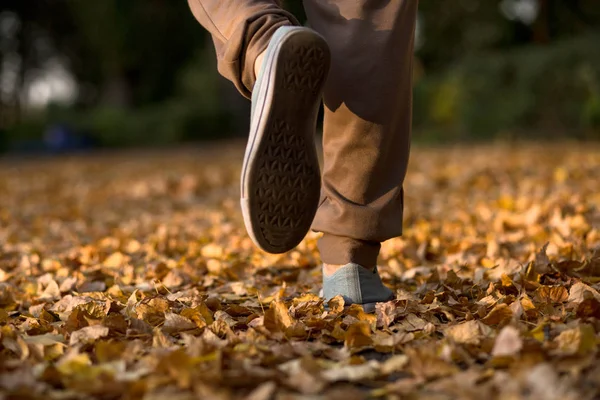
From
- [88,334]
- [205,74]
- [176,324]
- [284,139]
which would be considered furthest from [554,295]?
[205,74]

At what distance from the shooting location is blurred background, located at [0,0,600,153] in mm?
10938

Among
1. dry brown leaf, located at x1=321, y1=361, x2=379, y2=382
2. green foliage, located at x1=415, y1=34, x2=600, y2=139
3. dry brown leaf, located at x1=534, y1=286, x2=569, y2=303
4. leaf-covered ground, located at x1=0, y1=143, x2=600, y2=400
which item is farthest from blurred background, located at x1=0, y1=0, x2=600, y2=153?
dry brown leaf, located at x1=321, y1=361, x2=379, y2=382

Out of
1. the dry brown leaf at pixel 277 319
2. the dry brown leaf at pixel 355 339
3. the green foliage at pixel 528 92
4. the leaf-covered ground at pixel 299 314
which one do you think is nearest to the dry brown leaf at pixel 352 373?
the leaf-covered ground at pixel 299 314

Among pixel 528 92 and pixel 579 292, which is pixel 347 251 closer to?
pixel 579 292

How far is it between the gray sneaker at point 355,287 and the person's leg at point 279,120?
0.27m

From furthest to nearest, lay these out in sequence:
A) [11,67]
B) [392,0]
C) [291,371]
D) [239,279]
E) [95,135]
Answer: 1. [11,67]
2. [95,135]
3. [239,279]
4. [392,0]
5. [291,371]

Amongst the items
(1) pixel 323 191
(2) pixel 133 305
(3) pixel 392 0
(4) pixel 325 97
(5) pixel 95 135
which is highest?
(3) pixel 392 0

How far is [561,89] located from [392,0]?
952 centimetres

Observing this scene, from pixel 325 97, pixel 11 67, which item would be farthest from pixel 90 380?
pixel 11 67

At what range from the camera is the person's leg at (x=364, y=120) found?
1886mm

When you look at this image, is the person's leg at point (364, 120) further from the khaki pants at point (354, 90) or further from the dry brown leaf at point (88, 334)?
the dry brown leaf at point (88, 334)

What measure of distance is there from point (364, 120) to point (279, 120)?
28cm

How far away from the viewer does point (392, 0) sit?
189 centimetres

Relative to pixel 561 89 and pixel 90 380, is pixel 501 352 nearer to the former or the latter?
pixel 90 380
